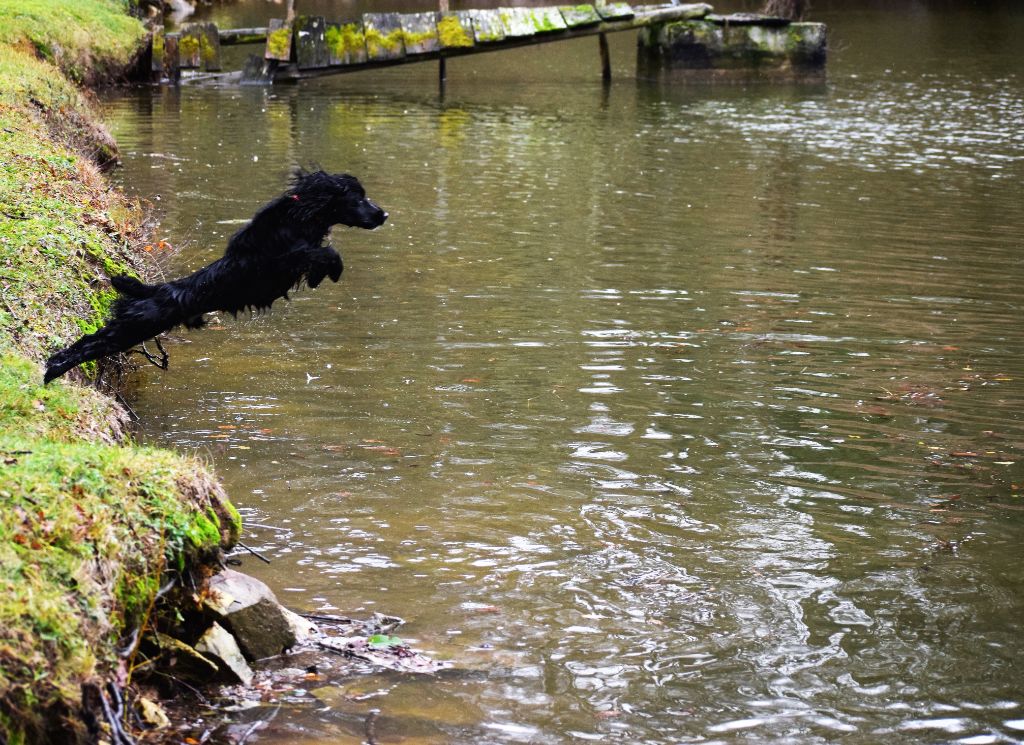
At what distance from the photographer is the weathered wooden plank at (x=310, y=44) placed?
A: 89.3 ft

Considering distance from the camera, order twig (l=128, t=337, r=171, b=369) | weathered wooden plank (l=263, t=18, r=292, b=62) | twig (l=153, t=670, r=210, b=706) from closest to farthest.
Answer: twig (l=153, t=670, r=210, b=706)
twig (l=128, t=337, r=171, b=369)
weathered wooden plank (l=263, t=18, r=292, b=62)

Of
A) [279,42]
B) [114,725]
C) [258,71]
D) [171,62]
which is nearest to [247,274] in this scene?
[114,725]

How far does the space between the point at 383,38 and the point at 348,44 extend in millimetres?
760

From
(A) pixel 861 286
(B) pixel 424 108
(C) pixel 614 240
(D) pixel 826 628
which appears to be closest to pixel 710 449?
(D) pixel 826 628

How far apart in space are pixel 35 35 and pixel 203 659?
17452mm

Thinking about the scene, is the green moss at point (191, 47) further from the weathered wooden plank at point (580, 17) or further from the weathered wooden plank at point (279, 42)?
the weathered wooden plank at point (580, 17)

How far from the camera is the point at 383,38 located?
27078mm

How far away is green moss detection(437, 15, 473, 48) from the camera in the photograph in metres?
26.8

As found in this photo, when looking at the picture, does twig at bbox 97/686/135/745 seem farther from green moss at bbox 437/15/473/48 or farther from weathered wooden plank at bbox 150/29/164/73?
weathered wooden plank at bbox 150/29/164/73

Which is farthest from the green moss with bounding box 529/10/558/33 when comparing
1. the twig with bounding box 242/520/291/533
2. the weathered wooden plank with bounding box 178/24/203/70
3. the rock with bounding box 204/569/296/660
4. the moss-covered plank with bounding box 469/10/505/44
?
the rock with bounding box 204/569/296/660

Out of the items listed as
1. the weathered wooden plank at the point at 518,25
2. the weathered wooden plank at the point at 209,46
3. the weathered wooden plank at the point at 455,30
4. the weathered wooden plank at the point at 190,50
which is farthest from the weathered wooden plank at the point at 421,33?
the weathered wooden plank at the point at 190,50

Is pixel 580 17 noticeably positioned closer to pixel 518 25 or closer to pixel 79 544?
pixel 518 25

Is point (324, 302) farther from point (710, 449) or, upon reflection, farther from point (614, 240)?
point (710, 449)

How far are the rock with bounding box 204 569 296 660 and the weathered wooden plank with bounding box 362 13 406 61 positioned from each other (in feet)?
75.5
